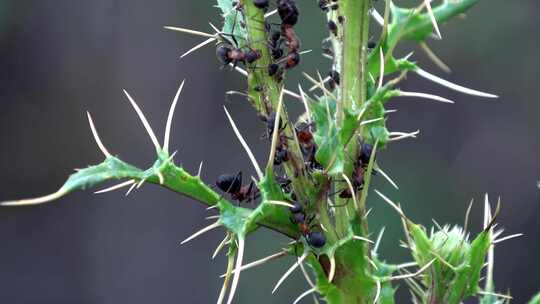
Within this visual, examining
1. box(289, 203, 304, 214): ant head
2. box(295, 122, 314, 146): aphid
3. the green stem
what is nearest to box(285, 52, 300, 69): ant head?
the green stem

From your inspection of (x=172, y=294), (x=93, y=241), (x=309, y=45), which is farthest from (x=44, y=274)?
(x=309, y=45)

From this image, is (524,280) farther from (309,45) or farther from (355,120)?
(355,120)

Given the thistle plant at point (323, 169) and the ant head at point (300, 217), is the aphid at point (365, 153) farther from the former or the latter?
the ant head at point (300, 217)

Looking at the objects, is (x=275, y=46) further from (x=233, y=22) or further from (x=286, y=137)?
(x=286, y=137)

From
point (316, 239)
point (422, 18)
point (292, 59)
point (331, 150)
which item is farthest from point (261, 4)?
Result: point (422, 18)

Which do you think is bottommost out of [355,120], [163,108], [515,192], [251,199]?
[515,192]

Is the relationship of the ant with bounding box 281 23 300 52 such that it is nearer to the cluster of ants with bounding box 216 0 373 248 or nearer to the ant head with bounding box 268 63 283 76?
the cluster of ants with bounding box 216 0 373 248

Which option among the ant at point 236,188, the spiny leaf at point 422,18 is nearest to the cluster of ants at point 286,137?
the ant at point 236,188

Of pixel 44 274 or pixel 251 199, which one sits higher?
pixel 251 199
